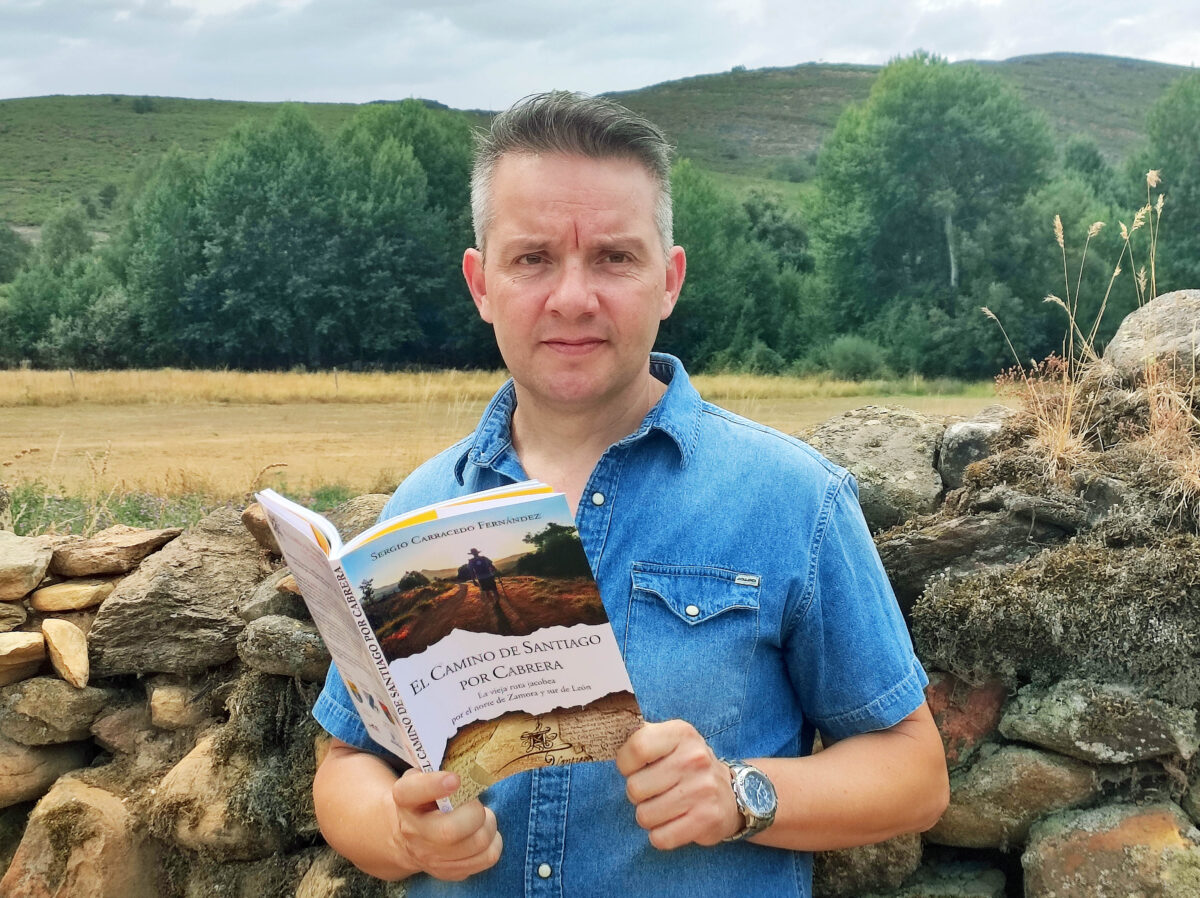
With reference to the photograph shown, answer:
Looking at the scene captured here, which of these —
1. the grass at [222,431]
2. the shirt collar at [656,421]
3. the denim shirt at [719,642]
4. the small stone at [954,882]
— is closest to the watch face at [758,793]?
the denim shirt at [719,642]

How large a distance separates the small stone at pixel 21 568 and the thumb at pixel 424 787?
226 centimetres

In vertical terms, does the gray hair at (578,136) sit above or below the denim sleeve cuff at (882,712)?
above

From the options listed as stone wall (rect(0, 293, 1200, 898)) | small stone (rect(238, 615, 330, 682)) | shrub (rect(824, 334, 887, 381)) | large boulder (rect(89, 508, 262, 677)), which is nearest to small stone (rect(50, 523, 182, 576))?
stone wall (rect(0, 293, 1200, 898))

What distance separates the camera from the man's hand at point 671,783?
1.11 m

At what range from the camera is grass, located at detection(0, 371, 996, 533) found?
185 inches

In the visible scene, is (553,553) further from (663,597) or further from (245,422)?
(245,422)

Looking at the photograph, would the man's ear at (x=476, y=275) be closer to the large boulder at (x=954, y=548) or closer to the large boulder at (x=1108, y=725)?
the large boulder at (x=954, y=548)

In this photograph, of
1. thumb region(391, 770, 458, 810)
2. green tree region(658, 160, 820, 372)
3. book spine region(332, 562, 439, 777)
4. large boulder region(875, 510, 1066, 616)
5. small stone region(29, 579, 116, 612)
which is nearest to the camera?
book spine region(332, 562, 439, 777)

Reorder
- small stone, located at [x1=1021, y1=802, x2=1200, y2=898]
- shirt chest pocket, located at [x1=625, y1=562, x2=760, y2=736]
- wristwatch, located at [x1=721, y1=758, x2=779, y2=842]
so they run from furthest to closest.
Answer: small stone, located at [x1=1021, y1=802, x2=1200, y2=898], shirt chest pocket, located at [x1=625, y1=562, x2=760, y2=736], wristwatch, located at [x1=721, y1=758, x2=779, y2=842]

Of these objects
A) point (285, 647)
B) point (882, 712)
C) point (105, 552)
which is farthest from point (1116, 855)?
point (105, 552)

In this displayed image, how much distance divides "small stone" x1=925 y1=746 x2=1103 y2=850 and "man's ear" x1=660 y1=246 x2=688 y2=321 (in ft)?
4.13

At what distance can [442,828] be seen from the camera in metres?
1.13

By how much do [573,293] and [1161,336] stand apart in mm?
2242

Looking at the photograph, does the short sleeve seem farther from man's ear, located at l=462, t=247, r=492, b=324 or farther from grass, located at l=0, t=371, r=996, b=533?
grass, located at l=0, t=371, r=996, b=533
